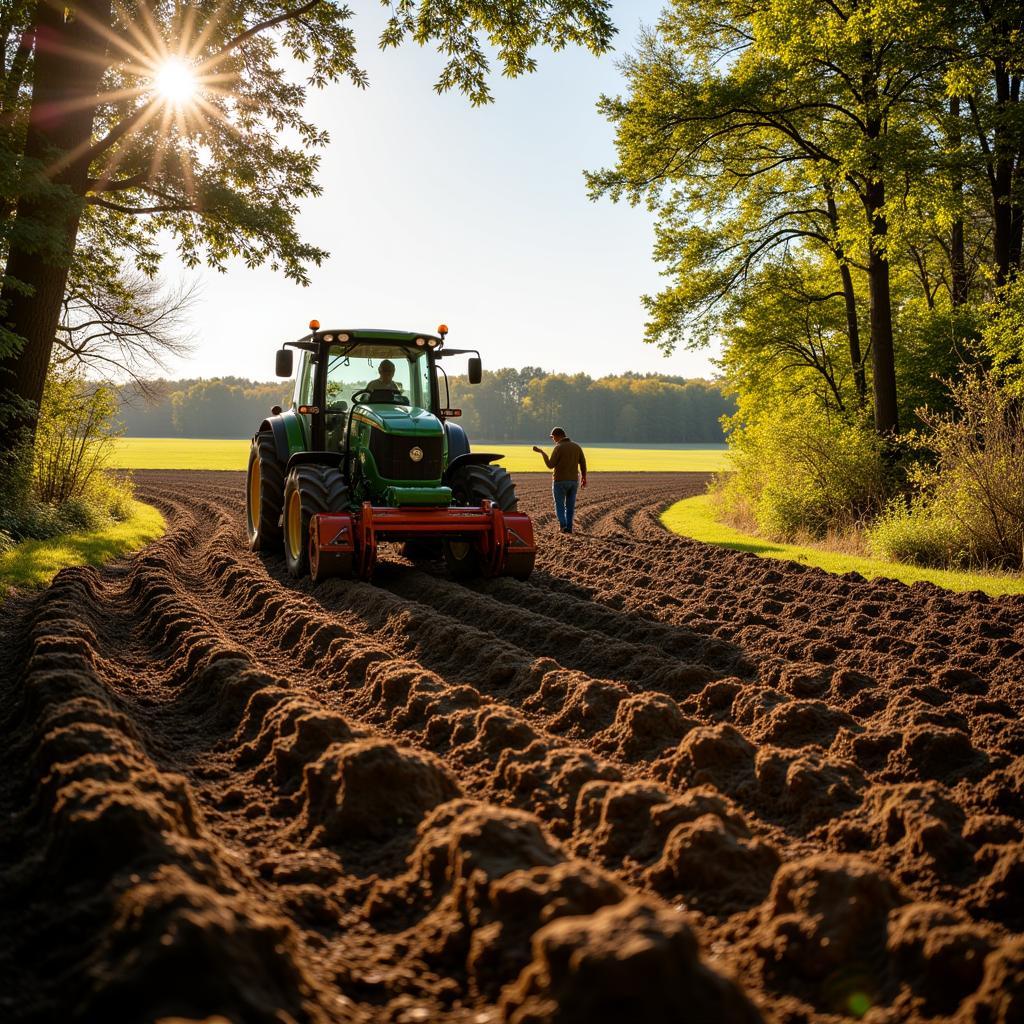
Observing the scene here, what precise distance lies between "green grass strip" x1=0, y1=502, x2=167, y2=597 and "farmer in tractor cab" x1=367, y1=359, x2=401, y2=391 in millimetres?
4330

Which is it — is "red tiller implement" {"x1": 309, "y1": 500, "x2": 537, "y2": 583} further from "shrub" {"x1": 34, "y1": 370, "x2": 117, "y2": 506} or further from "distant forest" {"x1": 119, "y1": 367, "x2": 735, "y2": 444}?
"distant forest" {"x1": 119, "y1": 367, "x2": 735, "y2": 444}

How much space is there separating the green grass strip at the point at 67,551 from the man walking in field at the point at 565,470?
688cm

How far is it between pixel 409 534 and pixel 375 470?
1.06 meters

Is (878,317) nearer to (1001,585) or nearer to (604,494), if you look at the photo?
(1001,585)

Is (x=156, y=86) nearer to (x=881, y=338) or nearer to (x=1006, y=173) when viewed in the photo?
(x=881, y=338)

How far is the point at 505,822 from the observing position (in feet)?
11.7

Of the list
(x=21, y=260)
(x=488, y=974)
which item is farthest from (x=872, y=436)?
(x=488, y=974)

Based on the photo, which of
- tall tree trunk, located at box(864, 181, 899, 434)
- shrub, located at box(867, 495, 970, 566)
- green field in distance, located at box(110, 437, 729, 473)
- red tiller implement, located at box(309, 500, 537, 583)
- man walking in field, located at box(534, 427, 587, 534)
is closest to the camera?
red tiller implement, located at box(309, 500, 537, 583)

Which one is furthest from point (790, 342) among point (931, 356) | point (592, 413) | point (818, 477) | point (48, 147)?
point (592, 413)

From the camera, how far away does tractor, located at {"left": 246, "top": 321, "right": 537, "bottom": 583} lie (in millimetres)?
10320

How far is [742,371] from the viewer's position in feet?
80.5

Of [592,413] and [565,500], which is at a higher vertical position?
[592,413]

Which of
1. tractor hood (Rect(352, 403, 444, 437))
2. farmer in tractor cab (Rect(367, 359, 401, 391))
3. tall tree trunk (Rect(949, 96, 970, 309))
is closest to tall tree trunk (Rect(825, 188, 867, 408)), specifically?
tall tree trunk (Rect(949, 96, 970, 309))

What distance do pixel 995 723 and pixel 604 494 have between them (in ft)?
89.3
